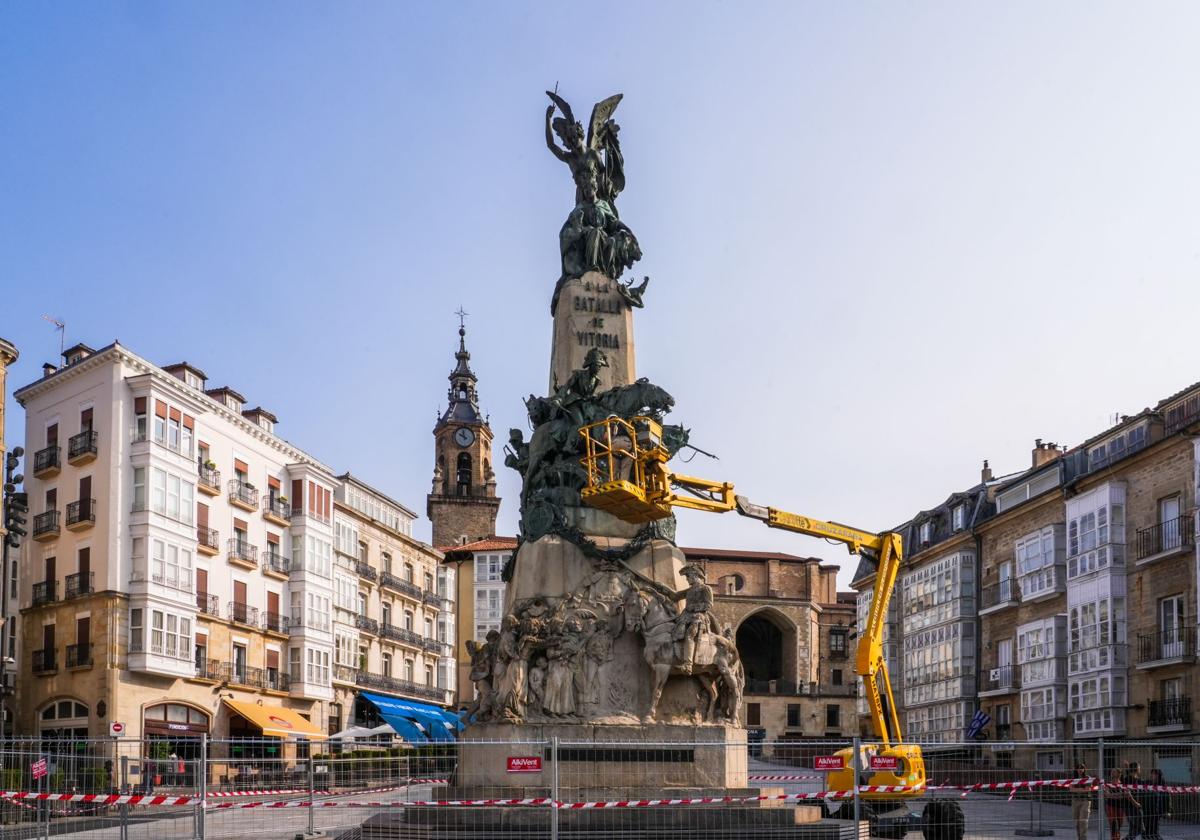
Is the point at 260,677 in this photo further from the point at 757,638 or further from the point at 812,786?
the point at 757,638

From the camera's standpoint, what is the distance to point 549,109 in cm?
2619

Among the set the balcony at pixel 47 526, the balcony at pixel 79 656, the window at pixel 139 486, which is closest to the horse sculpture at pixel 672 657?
the balcony at pixel 79 656

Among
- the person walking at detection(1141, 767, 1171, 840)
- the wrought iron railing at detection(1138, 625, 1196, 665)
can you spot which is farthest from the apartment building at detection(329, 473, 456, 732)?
the person walking at detection(1141, 767, 1171, 840)

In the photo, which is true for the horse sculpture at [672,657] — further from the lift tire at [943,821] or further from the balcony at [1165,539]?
the balcony at [1165,539]

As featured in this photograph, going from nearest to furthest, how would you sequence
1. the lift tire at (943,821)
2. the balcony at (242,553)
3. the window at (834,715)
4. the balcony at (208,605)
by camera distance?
the lift tire at (943,821)
the balcony at (208,605)
the balcony at (242,553)
the window at (834,715)

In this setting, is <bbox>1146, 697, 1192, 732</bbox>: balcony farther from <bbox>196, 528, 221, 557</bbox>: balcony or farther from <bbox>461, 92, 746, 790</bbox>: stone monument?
<bbox>196, 528, 221, 557</bbox>: balcony

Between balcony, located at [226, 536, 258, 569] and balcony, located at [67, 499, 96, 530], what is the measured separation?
639cm

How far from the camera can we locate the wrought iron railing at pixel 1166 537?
3697 cm

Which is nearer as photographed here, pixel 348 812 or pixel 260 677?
pixel 348 812

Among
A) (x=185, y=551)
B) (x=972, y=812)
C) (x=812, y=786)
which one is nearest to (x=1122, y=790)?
(x=972, y=812)

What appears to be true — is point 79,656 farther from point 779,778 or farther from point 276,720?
point 779,778

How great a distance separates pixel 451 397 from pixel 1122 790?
3444 inches

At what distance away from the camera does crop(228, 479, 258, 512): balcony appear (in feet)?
164

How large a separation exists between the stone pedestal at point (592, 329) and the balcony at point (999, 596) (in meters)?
27.8
